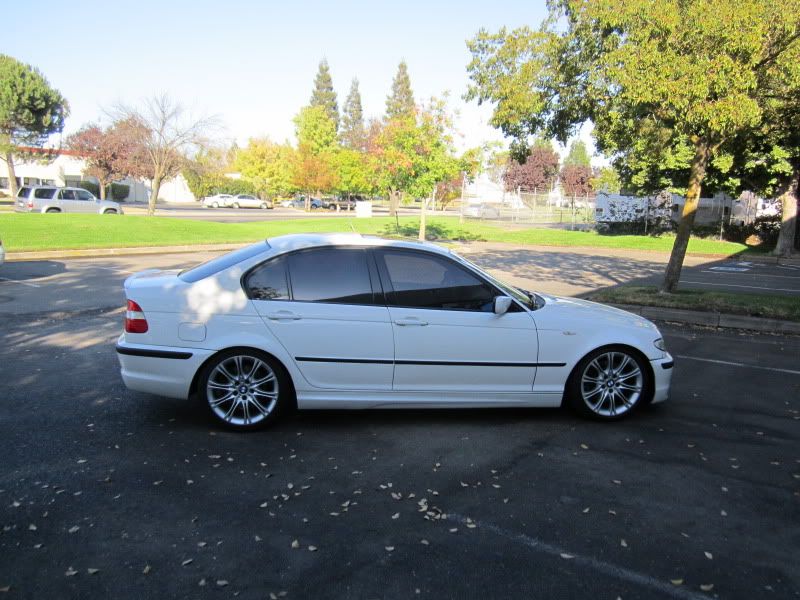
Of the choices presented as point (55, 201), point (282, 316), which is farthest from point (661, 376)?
point (55, 201)

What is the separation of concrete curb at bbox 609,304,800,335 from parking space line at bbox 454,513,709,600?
25.5 ft

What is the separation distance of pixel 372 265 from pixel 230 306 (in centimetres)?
115

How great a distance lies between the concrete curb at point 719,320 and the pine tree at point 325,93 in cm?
8953

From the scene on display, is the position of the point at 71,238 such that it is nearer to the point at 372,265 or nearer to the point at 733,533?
the point at 372,265

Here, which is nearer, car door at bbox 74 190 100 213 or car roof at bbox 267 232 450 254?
car roof at bbox 267 232 450 254

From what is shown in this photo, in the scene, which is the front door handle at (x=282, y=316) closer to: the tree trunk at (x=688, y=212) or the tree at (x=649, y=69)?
the tree at (x=649, y=69)

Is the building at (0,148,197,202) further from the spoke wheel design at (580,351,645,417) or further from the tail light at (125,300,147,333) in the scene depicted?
the spoke wheel design at (580,351,645,417)

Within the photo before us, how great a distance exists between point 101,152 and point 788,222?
48189mm


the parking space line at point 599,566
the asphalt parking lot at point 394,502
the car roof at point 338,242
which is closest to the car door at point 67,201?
the asphalt parking lot at point 394,502

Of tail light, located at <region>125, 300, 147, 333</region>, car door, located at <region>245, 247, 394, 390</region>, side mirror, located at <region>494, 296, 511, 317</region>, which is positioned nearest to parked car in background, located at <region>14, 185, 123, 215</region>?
tail light, located at <region>125, 300, 147, 333</region>

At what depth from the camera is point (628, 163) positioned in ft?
98.0

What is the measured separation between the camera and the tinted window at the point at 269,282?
5.03 metres

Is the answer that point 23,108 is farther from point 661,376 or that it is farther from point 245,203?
point 661,376

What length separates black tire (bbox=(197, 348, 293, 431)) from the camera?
4.93 metres
